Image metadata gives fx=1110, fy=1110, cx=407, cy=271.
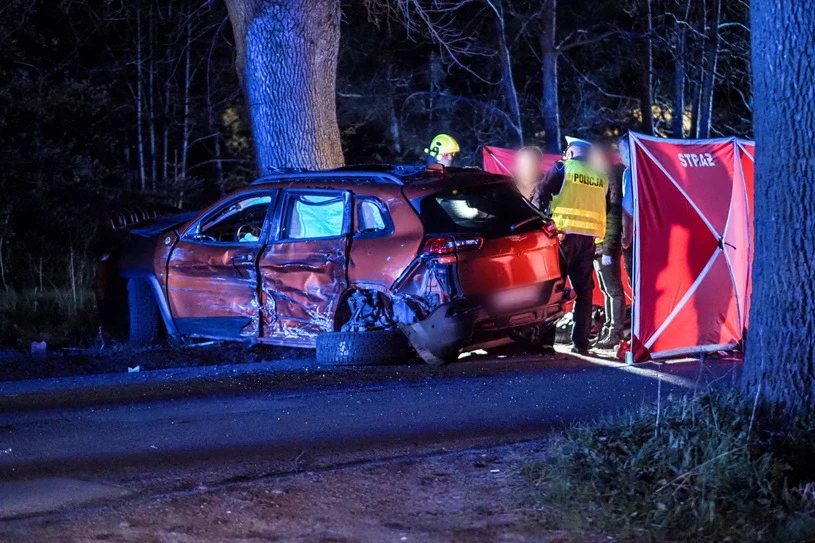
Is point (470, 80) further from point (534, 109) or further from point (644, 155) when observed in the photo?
point (644, 155)

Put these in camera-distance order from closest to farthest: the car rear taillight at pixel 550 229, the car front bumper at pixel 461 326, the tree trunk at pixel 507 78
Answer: the car front bumper at pixel 461 326 < the car rear taillight at pixel 550 229 < the tree trunk at pixel 507 78

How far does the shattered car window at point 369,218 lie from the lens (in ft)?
29.7

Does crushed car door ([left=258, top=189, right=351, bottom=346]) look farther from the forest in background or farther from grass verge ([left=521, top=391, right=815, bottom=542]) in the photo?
the forest in background

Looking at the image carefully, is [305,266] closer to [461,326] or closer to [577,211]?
[461,326]

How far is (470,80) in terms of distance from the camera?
24.6 m

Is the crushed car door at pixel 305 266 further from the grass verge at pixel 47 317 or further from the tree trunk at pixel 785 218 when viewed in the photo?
the tree trunk at pixel 785 218

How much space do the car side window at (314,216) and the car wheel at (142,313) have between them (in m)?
1.75

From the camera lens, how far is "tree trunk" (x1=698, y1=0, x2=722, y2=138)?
21.1 m

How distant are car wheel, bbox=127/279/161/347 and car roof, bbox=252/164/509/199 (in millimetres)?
1713

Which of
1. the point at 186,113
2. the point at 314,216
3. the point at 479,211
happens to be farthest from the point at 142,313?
the point at 186,113

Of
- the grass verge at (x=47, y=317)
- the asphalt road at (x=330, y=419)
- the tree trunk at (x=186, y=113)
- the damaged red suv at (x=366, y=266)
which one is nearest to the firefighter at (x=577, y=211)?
the damaged red suv at (x=366, y=266)

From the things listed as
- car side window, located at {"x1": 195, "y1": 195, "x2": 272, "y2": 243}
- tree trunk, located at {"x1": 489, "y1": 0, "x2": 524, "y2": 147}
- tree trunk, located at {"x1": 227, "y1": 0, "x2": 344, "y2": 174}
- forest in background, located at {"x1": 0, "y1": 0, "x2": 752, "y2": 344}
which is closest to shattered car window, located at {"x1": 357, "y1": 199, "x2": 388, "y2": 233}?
car side window, located at {"x1": 195, "y1": 195, "x2": 272, "y2": 243}

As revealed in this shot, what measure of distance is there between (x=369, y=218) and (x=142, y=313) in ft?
8.85

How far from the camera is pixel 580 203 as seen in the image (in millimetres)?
9758
